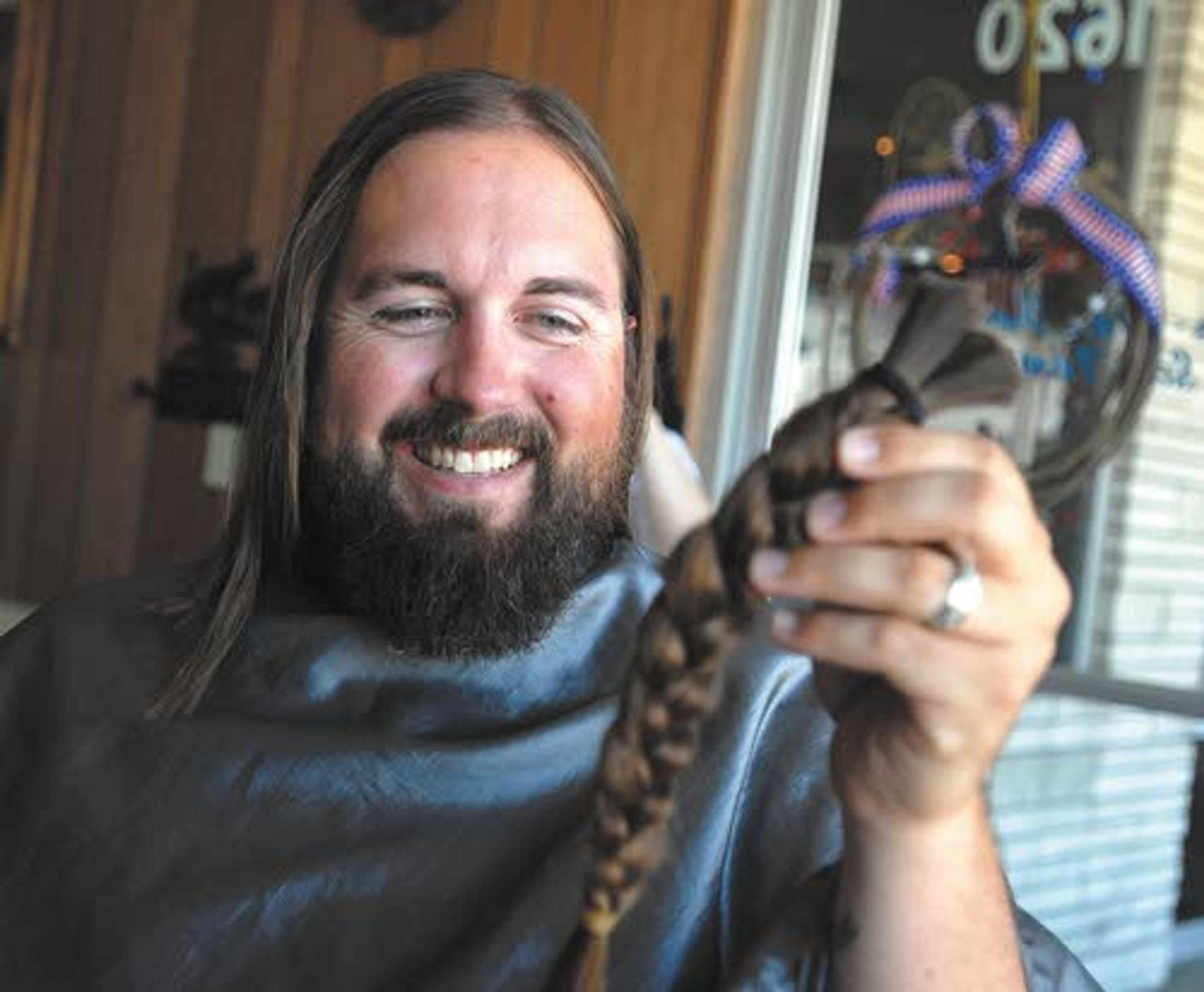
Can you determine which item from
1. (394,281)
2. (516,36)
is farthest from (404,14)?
(394,281)

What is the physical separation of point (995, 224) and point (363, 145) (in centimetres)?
118

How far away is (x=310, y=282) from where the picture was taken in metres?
1.41

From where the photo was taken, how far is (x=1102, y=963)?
2.29 metres

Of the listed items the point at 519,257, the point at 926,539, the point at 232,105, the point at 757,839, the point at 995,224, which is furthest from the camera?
the point at 232,105

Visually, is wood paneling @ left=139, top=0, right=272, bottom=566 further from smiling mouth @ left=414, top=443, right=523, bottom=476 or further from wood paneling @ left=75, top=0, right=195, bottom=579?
smiling mouth @ left=414, top=443, right=523, bottom=476

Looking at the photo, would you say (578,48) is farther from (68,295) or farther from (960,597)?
(960,597)

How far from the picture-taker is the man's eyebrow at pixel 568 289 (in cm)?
128

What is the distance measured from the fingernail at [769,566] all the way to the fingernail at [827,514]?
0.02m

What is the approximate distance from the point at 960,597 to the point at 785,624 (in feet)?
0.28

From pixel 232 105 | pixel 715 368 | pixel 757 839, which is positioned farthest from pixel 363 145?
pixel 232 105

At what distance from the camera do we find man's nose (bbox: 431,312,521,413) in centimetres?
125

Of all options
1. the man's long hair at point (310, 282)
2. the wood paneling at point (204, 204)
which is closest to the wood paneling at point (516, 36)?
the wood paneling at point (204, 204)

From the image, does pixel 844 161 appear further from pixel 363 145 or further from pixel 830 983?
pixel 830 983

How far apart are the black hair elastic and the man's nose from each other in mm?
586
